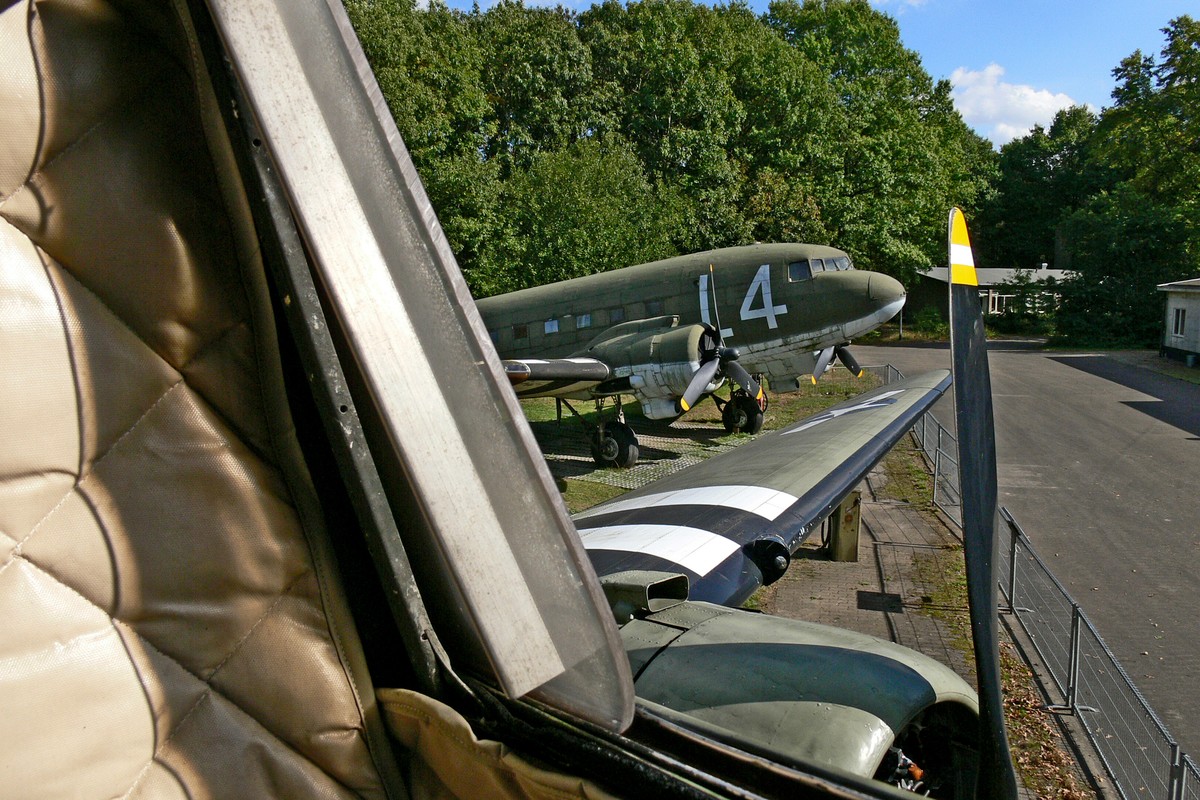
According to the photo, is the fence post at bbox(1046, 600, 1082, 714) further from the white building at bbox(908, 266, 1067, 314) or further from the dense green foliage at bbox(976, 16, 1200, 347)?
the white building at bbox(908, 266, 1067, 314)

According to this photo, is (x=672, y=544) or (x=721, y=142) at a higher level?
(x=721, y=142)

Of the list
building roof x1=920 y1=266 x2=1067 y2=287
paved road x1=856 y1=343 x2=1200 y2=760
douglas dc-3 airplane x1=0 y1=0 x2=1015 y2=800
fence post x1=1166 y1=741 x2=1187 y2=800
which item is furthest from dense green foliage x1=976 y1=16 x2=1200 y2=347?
douglas dc-3 airplane x1=0 y1=0 x2=1015 y2=800

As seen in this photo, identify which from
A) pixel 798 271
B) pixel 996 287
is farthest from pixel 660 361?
pixel 996 287

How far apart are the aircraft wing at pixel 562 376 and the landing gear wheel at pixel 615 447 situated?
1.10 metres

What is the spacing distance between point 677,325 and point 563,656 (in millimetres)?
14472

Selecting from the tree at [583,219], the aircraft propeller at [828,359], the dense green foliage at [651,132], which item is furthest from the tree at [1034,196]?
the aircraft propeller at [828,359]

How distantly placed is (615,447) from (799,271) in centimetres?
523

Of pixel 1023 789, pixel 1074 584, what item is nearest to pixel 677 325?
pixel 1074 584

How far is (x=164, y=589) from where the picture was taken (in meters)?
1.38

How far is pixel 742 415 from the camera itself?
1823cm

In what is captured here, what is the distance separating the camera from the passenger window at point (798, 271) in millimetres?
15531

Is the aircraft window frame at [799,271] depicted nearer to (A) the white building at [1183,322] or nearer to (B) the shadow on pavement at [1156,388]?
(B) the shadow on pavement at [1156,388]

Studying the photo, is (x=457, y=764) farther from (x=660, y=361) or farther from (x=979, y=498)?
(x=660, y=361)

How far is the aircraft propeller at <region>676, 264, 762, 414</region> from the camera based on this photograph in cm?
1374
